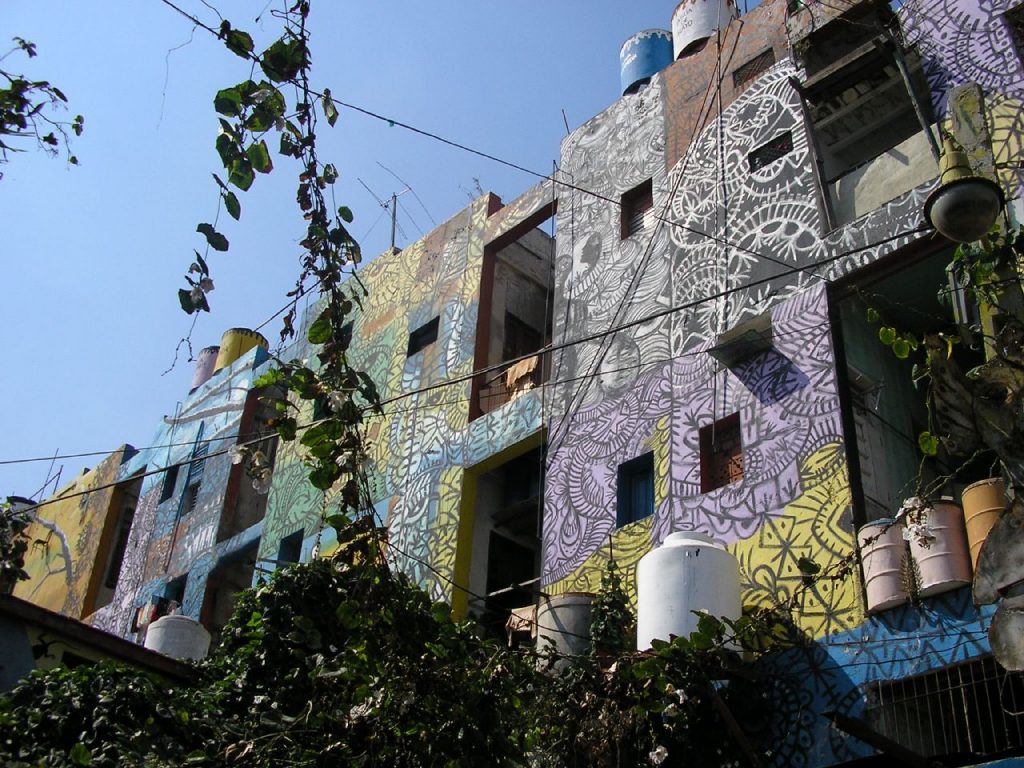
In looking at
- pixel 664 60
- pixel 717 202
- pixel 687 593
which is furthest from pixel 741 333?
pixel 664 60

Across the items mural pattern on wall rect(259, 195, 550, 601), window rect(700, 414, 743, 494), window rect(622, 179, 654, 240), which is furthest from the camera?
mural pattern on wall rect(259, 195, 550, 601)

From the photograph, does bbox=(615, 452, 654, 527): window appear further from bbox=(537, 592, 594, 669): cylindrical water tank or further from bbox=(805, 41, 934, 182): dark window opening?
bbox=(805, 41, 934, 182): dark window opening

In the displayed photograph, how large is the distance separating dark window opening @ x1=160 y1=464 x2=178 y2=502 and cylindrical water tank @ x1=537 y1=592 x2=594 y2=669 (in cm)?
1459

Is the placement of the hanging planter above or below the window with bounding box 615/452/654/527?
below

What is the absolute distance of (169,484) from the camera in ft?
85.4

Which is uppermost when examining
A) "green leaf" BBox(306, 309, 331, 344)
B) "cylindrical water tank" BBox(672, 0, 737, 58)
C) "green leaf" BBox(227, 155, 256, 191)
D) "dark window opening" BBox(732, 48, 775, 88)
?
"cylindrical water tank" BBox(672, 0, 737, 58)

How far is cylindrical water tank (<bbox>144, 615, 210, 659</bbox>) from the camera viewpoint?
16500 millimetres

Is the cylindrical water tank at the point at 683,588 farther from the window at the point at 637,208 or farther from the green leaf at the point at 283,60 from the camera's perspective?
the green leaf at the point at 283,60

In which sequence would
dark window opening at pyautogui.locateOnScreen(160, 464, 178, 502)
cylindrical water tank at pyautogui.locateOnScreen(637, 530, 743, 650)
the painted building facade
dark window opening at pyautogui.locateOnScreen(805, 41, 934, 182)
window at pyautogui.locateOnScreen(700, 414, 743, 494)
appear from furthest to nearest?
1. dark window opening at pyautogui.locateOnScreen(160, 464, 178, 502)
2. dark window opening at pyautogui.locateOnScreen(805, 41, 934, 182)
3. window at pyautogui.locateOnScreen(700, 414, 743, 494)
4. cylindrical water tank at pyautogui.locateOnScreen(637, 530, 743, 650)
5. the painted building facade

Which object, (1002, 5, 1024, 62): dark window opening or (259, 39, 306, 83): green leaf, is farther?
(1002, 5, 1024, 62): dark window opening

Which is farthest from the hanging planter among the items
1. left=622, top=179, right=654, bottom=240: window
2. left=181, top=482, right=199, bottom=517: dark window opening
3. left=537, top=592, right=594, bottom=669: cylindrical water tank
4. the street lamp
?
left=181, top=482, right=199, bottom=517: dark window opening

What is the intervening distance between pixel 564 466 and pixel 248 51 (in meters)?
10.4

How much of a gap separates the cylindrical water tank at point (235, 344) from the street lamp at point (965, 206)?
23.7 metres

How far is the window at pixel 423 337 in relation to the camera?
804 inches
